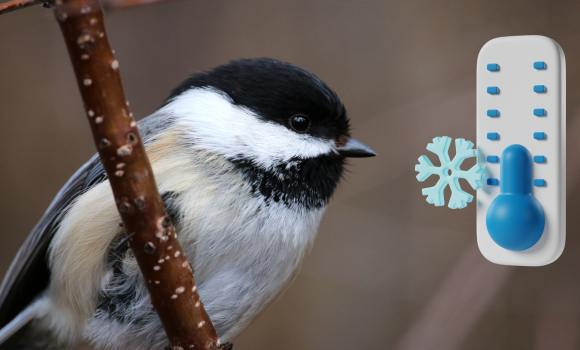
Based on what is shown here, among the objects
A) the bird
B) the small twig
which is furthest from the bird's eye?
the small twig

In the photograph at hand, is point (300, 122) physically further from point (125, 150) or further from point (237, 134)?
point (125, 150)

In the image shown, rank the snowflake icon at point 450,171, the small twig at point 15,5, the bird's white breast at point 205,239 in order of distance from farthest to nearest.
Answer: the bird's white breast at point 205,239 < the snowflake icon at point 450,171 < the small twig at point 15,5

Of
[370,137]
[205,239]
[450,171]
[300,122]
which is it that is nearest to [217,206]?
[205,239]

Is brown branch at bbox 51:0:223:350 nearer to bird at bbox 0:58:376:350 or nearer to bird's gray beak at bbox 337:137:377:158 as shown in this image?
bird at bbox 0:58:376:350

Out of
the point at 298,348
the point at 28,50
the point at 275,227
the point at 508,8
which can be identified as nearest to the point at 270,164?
the point at 275,227

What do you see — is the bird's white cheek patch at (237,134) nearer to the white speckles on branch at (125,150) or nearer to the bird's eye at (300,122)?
the bird's eye at (300,122)

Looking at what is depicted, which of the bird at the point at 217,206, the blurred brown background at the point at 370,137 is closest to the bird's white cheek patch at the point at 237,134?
the bird at the point at 217,206
